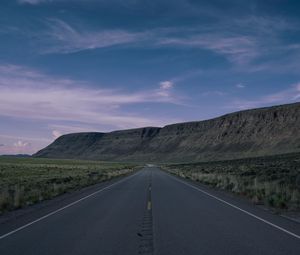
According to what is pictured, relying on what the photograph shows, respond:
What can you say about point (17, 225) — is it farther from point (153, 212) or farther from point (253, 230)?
point (253, 230)

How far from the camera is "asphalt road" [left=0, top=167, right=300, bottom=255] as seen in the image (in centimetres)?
780

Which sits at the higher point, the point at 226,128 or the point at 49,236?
the point at 226,128

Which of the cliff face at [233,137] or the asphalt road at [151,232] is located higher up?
the cliff face at [233,137]

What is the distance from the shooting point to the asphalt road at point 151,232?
7801 millimetres

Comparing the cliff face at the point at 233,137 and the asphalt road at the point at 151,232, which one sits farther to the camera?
the cliff face at the point at 233,137

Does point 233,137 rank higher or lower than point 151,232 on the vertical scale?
higher

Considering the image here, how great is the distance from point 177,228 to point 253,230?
181 centimetres

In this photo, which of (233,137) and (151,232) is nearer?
(151,232)

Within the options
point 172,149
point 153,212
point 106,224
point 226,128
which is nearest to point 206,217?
point 153,212

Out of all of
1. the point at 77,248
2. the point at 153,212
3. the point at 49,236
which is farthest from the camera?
the point at 153,212

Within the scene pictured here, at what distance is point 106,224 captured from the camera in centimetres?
1107

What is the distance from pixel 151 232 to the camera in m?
9.67

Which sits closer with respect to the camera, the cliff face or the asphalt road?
the asphalt road

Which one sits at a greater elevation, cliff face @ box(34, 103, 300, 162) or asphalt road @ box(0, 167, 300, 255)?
cliff face @ box(34, 103, 300, 162)
